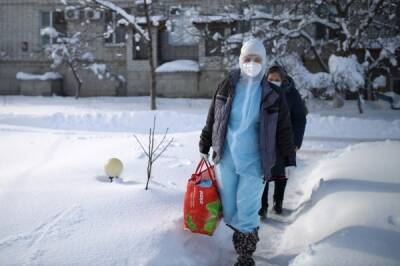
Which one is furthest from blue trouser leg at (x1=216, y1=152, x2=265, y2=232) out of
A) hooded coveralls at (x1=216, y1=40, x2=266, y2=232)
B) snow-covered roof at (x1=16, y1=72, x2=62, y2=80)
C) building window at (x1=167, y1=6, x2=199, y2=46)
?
snow-covered roof at (x1=16, y1=72, x2=62, y2=80)

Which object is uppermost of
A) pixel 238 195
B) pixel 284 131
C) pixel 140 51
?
pixel 140 51

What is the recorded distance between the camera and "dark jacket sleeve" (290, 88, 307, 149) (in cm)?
491

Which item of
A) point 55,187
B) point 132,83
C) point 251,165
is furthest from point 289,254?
point 132,83

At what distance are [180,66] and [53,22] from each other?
753 cm

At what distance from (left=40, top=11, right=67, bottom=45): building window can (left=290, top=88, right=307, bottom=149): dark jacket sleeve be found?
19726mm

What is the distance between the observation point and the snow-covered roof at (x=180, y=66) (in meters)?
19.9

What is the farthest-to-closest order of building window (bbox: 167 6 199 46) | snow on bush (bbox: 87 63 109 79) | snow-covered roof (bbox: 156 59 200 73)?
snow on bush (bbox: 87 63 109 79), snow-covered roof (bbox: 156 59 200 73), building window (bbox: 167 6 199 46)

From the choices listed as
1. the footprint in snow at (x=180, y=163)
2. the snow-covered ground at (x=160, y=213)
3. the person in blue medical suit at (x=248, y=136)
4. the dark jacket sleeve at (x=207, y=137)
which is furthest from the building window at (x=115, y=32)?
the person in blue medical suit at (x=248, y=136)

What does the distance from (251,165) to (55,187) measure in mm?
2241

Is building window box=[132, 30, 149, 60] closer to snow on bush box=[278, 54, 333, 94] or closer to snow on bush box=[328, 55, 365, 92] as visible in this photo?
snow on bush box=[278, 54, 333, 94]

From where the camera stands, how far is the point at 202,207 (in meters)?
3.66

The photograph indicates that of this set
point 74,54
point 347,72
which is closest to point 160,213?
point 347,72

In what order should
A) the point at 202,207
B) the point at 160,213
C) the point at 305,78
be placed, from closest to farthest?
the point at 202,207
the point at 160,213
the point at 305,78

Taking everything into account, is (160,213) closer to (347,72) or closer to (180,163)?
(180,163)
